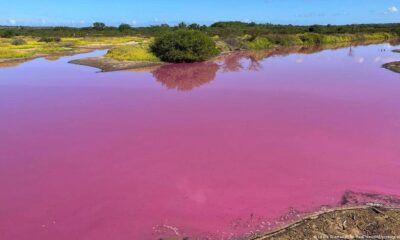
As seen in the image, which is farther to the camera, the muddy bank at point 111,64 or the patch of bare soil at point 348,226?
the muddy bank at point 111,64

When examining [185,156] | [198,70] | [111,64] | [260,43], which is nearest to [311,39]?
[260,43]

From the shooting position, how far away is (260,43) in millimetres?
37000

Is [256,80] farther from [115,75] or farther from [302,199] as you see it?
[302,199]

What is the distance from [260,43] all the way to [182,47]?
13568mm

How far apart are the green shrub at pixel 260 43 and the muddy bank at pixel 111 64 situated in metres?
13.7

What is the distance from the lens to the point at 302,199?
6.53 meters

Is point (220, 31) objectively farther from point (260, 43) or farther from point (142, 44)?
point (142, 44)

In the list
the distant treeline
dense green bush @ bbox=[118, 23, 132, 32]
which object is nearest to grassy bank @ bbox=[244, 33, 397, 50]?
the distant treeline

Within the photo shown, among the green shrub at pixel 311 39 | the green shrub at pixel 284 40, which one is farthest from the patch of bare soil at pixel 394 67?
the green shrub at pixel 311 39

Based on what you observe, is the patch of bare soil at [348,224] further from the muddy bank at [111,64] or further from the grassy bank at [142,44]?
the grassy bank at [142,44]

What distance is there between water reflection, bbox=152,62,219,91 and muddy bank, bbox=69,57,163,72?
1192 millimetres

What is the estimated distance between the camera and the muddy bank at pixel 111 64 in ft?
73.0

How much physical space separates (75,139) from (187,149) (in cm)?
291

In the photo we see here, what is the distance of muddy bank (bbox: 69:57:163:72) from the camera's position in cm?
2225
